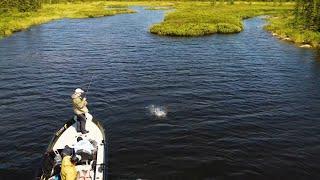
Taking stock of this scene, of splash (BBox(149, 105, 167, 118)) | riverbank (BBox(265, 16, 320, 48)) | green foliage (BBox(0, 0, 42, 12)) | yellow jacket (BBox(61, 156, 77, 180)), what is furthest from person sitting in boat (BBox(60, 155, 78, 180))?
green foliage (BBox(0, 0, 42, 12))

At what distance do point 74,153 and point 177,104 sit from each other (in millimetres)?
14011

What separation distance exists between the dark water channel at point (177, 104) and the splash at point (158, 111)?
1.59 ft

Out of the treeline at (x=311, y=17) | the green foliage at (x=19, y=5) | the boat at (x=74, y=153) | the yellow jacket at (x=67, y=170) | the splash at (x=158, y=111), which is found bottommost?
the splash at (x=158, y=111)

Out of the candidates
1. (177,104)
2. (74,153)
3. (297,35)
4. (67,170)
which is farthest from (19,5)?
(67,170)

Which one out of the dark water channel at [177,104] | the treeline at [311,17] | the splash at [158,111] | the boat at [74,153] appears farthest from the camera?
the treeline at [311,17]

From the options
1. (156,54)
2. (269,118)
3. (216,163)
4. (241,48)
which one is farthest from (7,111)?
(241,48)

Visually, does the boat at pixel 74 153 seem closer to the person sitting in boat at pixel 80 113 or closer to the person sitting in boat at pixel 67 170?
the person sitting in boat at pixel 80 113

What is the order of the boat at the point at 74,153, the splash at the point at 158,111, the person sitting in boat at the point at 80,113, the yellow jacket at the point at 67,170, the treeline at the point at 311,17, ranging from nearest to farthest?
the yellow jacket at the point at 67,170 < the boat at the point at 74,153 < the person sitting in boat at the point at 80,113 < the splash at the point at 158,111 < the treeline at the point at 311,17

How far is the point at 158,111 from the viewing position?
30.1 metres

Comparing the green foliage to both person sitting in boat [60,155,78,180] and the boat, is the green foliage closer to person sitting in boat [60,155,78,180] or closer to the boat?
the boat

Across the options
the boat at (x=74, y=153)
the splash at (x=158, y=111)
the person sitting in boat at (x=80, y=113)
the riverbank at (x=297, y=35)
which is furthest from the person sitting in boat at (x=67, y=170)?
the riverbank at (x=297, y=35)

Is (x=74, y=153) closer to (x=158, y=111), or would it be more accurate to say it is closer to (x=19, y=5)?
(x=158, y=111)

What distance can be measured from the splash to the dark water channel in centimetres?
48

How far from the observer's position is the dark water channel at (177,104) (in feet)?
72.5
